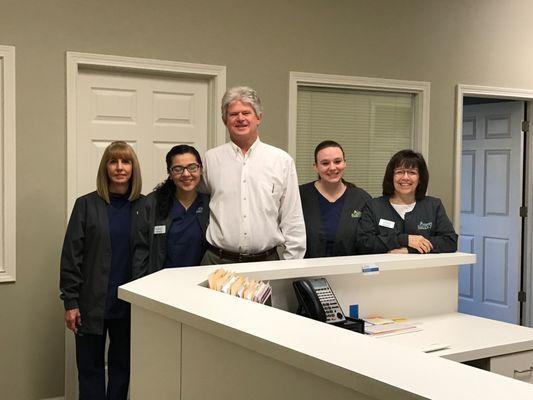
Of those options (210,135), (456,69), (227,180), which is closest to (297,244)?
(227,180)

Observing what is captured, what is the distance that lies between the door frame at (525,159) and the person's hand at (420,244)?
74.9 inches

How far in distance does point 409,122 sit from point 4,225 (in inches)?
113

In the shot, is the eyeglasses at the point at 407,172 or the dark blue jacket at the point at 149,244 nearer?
the dark blue jacket at the point at 149,244

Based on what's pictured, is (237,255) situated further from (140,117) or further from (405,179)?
(140,117)

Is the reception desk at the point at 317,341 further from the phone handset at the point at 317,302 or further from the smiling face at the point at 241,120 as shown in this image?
the smiling face at the point at 241,120

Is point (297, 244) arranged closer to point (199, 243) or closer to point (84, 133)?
point (199, 243)

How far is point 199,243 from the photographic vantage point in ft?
10.0

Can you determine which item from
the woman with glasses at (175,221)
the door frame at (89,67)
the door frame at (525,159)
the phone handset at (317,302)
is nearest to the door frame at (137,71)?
the door frame at (89,67)

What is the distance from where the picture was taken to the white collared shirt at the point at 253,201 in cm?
302

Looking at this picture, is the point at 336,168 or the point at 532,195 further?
the point at 532,195

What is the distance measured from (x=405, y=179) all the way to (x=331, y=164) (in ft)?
1.22

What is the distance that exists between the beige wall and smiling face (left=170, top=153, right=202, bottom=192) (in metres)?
0.90

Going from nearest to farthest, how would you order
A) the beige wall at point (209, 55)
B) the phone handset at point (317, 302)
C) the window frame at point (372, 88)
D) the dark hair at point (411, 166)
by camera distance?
the phone handset at point (317, 302), the dark hair at point (411, 166), the beige wall at point (209, 55), the window frame at point (372, 88)

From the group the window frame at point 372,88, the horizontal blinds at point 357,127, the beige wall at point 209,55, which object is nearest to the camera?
the beige wall at point 209,55
